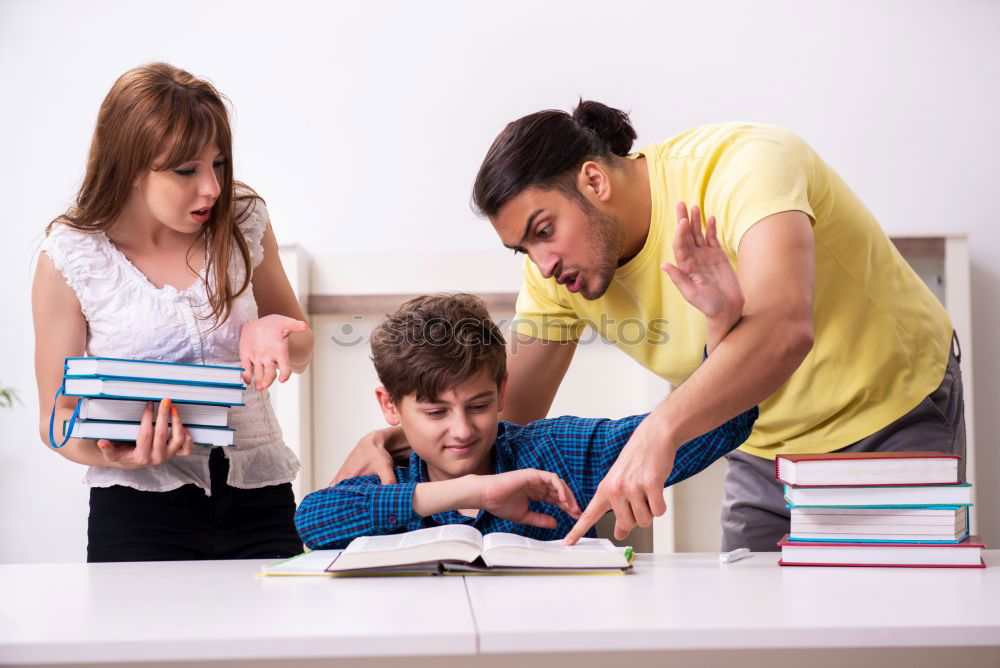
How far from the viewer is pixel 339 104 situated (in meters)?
2.75

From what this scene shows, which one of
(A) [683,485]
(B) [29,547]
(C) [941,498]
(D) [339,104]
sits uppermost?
(D) [339,104]

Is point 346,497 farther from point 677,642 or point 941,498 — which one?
point 941,498

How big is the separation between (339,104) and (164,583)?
195 cm

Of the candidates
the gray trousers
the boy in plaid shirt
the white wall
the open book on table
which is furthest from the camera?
the white wall

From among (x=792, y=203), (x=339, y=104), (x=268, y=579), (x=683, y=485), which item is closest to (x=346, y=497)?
(x=268, y=579)

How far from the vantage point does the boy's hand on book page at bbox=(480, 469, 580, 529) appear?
117cm

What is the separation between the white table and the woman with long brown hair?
0.26m

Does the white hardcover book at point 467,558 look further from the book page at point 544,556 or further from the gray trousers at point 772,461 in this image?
the gray trousers at point 772,461

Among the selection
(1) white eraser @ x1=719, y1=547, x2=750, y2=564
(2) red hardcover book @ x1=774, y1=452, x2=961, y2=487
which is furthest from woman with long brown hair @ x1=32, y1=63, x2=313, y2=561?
(2) red hardcover book @ x1=774, y1=452, x2=961, y2=487

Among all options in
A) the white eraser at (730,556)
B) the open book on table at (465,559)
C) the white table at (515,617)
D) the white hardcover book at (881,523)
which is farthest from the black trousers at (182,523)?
the white hardcover book at (881,523)

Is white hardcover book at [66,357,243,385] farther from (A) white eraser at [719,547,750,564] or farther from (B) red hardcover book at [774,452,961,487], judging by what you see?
(B) red hardcover book at [774,452,961,487]

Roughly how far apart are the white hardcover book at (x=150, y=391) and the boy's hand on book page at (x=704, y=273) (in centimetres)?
64

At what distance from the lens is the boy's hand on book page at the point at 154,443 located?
1.30 metres

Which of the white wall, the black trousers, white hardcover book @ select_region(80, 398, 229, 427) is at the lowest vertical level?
the black trousers
